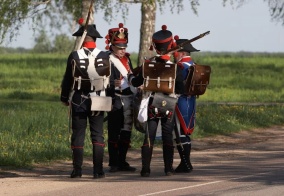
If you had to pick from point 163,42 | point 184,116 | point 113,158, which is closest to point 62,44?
point 113,158

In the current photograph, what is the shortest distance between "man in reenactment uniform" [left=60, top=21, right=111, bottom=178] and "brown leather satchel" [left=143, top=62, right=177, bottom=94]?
55cm

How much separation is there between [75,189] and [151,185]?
3.17 feet

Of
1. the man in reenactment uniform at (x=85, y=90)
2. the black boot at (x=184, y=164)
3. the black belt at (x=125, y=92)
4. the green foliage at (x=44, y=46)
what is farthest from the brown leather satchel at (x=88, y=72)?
the green foliage at (x=44, y=46)

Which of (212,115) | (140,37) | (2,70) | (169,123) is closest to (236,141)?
(212,115)

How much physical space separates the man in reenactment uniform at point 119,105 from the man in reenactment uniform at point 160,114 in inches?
17.2

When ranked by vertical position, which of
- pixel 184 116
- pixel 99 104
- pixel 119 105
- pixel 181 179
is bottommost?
pixel 181 179

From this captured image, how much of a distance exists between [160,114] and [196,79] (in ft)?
2.86

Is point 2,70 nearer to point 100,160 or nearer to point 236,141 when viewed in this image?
point 236,141

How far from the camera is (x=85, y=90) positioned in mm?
15023

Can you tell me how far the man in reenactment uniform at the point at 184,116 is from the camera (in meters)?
15.9

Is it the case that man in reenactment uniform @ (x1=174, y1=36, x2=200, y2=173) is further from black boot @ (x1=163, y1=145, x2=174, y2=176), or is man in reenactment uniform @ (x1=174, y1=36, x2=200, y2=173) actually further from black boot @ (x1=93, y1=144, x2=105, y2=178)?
black boot @ (x1=93, y1=144, x2=105, y2=178)

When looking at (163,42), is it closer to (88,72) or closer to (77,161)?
(88,72)

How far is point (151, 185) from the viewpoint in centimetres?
1418

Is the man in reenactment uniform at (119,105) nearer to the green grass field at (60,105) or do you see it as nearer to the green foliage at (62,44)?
the green grass field at (60,105)
